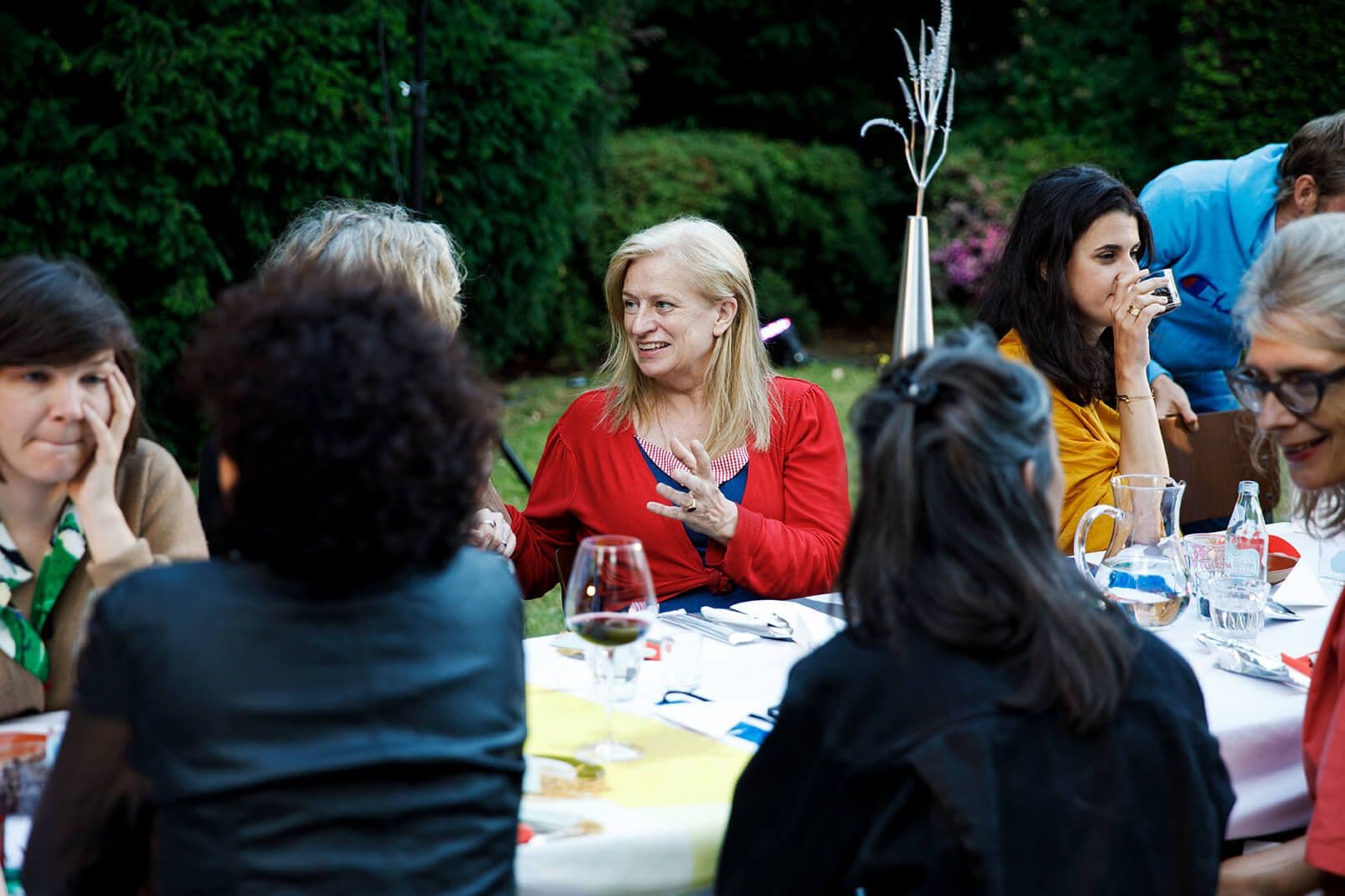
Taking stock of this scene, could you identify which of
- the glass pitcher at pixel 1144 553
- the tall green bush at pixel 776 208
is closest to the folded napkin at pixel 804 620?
the glass pitcher at pixel 1144 553

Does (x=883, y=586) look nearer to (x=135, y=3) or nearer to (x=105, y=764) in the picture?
(x=105, y=764)

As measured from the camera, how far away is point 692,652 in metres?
2.24

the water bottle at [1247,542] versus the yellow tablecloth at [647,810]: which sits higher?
the water bottle at [1247,542]

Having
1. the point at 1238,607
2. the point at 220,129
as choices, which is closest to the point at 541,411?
the point at 220,129

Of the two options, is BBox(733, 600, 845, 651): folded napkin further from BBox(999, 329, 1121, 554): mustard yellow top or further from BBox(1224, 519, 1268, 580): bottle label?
BBox(999, 329, 1121, 554): mustard yellow top

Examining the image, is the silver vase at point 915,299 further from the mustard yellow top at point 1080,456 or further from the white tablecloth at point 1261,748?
the mustard yellow top at point 1080,456

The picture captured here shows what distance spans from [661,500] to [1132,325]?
51.7 inches

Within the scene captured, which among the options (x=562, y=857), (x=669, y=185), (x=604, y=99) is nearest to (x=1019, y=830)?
(x=562, y=857)

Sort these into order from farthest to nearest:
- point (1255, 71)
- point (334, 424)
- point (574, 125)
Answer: point (1255, 71) < point (574, 125) < point (334, 424)

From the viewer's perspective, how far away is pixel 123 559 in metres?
2.08

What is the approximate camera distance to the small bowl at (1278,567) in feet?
9.15

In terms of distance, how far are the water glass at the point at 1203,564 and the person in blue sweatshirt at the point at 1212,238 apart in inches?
54.8

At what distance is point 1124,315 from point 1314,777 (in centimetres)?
176

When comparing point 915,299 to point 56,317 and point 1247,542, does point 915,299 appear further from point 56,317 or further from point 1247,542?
point 56,317
